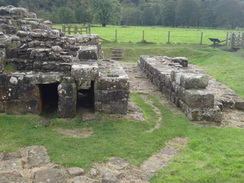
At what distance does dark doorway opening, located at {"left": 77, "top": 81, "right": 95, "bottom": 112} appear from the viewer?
9006mm

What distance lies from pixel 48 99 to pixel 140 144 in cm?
405

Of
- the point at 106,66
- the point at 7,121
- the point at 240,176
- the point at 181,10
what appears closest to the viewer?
the point at 240,176

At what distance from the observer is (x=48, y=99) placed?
9.55 metres

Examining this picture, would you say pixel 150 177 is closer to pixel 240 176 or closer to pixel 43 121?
pixel 240 176

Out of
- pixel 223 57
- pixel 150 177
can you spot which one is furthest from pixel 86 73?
pixel 223 57

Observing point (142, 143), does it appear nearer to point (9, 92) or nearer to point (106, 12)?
point (9, 92)

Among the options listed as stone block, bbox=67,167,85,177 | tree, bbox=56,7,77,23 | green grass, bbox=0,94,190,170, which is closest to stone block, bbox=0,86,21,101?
green grass, bbox=0,94,190,170

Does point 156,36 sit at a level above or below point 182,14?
below

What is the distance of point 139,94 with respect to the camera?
1260 centimetres

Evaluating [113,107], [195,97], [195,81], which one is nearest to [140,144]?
[113,107]

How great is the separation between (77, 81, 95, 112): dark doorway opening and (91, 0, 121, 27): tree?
61261 millimetres

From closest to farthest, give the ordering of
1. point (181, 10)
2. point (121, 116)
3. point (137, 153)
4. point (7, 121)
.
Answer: point (137, 153)
point (7, 121)
point (121, 116)
point (181, 10)

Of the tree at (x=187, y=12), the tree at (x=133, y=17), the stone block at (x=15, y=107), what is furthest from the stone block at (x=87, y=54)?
the tree at (x=133, y=17)

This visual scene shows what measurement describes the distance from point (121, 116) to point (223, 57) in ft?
56.5
